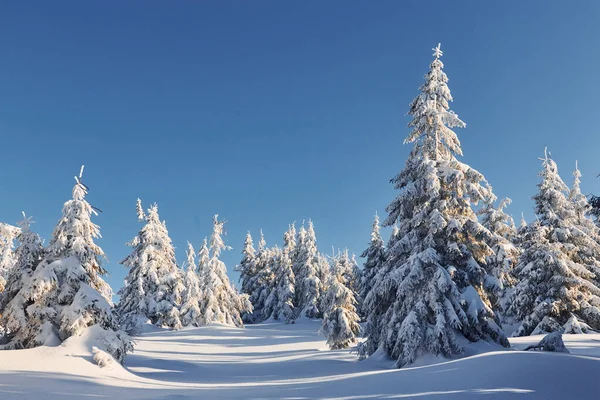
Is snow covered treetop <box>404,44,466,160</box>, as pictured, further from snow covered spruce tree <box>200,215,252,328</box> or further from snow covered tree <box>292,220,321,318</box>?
snow covered tree <box>292,220,321,318</box>

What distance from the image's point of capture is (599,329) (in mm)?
24094

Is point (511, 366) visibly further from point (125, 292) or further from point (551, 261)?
point (125, 292)

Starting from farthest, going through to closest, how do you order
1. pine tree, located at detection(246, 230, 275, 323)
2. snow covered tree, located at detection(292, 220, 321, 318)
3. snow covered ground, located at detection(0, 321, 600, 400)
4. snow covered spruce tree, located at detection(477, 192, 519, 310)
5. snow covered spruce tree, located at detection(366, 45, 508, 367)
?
pine tree, located at detection(246, 230, 275, 323), snow covered tree, located at detection(292, 220, 321, 318), snow covered spruce tree, located at detection(477, 192, 519, 310), snow covered spruce tree, located at detection(366, 45, 508, 367), snow covered ground, located at detection(0, 321, 600, 400)

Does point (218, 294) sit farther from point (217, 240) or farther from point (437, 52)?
point (437, 52)

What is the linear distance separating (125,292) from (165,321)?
4.97m

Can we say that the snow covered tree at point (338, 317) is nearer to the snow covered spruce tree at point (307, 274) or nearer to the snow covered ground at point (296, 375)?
the snow covered ground at point (296, 375)

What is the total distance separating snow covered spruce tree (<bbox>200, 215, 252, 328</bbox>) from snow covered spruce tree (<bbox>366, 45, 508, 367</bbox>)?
81.3 ft

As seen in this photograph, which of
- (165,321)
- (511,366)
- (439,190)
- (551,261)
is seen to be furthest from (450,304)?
(165,321)

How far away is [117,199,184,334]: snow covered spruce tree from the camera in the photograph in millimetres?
36591

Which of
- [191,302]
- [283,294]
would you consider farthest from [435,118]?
[283,294]

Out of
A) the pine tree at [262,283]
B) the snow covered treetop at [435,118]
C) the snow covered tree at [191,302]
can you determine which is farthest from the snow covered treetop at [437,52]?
the pine tree at [262,283]

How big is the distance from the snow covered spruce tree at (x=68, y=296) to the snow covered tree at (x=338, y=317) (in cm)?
1245

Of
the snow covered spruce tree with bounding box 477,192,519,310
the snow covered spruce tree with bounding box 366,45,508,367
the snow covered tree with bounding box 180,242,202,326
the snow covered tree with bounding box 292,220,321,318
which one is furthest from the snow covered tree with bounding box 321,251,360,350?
the snow covered tree with bounding box 292,220,321,318

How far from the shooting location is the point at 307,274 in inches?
2095
